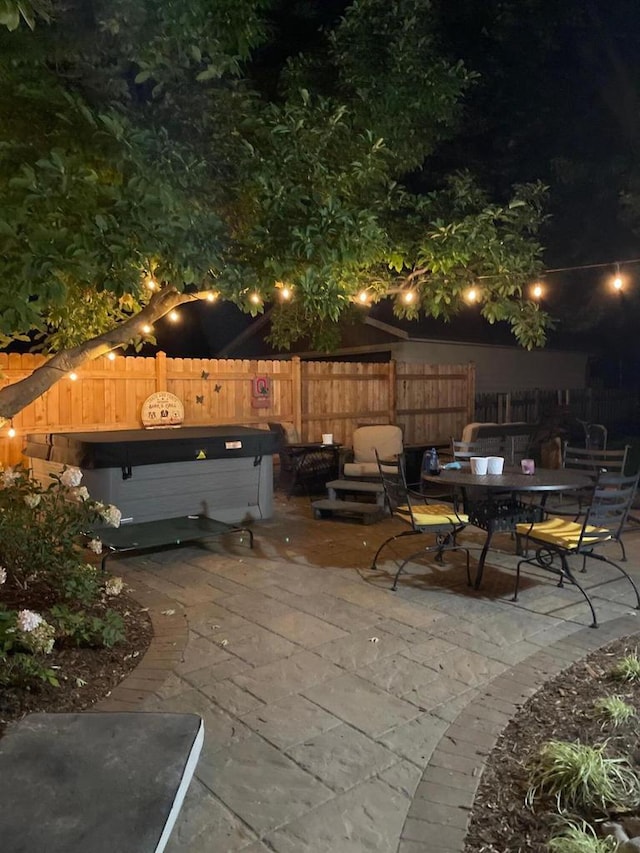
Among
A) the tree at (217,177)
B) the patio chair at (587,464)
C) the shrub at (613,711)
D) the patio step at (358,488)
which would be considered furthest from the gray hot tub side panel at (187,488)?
the shrub at (613,711)

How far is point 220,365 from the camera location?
9.24 m

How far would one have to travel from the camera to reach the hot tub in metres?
5.88

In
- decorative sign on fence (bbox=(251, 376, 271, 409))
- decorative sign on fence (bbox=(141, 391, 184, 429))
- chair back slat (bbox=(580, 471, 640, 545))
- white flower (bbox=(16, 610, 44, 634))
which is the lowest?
white flower (bbox=(16, 610, 44, 634))

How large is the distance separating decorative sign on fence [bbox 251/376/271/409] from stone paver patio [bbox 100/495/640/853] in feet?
13.3

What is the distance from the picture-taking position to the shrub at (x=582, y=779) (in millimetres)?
2143

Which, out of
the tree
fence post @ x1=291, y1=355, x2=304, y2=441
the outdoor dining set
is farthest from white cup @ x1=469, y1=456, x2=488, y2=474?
fence post @ x1=291, y1=355, x2=304, y2=441

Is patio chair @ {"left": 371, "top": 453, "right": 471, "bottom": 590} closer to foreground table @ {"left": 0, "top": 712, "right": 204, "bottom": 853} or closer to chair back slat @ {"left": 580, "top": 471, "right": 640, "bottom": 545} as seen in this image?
chair back slat @ {"left": 580, "top": 471, "right": 640, "bottom": 545}

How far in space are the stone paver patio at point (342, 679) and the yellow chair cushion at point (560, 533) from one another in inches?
17.6

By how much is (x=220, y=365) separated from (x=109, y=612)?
19.5ft

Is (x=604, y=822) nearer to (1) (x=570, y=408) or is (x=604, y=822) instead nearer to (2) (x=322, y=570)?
(2) (x=322, y=570)

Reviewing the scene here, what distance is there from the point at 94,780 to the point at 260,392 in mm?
7735

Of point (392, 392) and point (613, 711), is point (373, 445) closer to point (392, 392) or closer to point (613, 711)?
point (392, 392)

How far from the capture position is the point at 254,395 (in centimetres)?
952

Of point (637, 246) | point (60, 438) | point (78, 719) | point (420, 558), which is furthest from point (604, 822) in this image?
point (637, 246)
